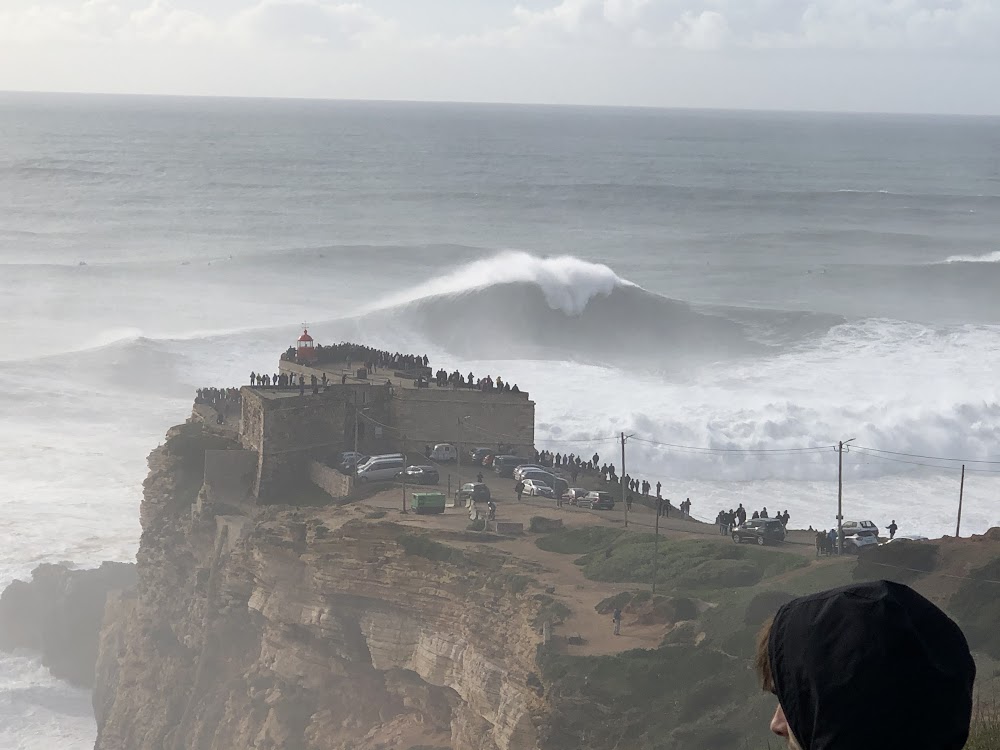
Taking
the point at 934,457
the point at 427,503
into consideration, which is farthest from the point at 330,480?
the point at 934,457

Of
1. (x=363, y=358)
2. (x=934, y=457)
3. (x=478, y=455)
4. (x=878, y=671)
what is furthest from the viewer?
(x=934, y=457)

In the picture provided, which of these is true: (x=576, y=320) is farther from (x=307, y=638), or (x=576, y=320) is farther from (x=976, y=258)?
(x=307, y=638)

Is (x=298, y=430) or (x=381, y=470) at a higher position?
(x=298, y=430)

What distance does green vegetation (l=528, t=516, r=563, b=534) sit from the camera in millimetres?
25703

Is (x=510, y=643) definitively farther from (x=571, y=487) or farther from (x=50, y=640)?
(x=50, y=640)

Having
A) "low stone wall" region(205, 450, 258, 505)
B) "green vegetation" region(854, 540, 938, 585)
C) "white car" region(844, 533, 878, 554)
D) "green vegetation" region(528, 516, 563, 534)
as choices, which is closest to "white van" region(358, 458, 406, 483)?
"low stone wall" region(205, 450, 258, 505)

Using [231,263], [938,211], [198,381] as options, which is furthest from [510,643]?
[938,211]

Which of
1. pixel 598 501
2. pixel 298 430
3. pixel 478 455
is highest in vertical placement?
pixel 298 430

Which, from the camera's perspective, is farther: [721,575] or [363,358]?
[363,358]

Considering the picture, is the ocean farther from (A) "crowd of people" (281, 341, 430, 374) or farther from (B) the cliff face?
(A) "crowd of people" (281, 341, 430, 374)

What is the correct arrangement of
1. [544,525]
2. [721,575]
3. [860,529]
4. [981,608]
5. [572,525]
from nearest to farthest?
[981,608] → [721,575] → [544,525] → [572,525] → [860,529]

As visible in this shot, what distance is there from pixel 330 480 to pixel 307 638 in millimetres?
4494

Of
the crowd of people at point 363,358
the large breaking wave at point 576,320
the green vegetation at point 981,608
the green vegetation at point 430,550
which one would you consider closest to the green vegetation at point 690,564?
the green vegetation at point 430,550

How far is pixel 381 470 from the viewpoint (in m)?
29.3
